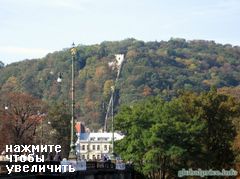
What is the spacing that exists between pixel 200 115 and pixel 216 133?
3.49m

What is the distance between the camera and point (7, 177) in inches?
1316

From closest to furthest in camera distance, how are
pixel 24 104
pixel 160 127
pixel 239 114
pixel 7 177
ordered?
pixel 7 177 < pixel 160 127 < pixel 239 114 < pixel 24 104

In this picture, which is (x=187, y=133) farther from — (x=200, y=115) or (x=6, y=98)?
(x=6, y=98)

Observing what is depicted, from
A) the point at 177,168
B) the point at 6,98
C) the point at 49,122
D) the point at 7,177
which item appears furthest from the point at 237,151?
the point at 7,177
